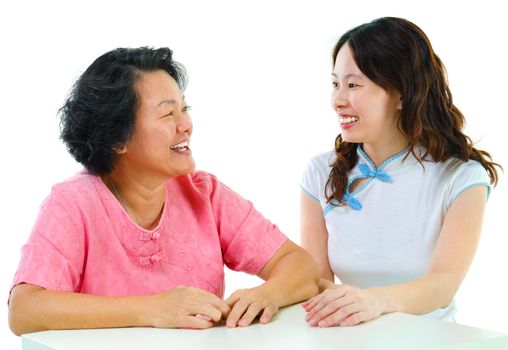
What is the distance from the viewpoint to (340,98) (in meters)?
2.45

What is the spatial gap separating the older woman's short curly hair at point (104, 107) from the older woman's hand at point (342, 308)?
62cm

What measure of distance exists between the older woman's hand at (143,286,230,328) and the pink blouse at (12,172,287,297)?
22 centimetres

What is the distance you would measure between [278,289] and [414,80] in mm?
805

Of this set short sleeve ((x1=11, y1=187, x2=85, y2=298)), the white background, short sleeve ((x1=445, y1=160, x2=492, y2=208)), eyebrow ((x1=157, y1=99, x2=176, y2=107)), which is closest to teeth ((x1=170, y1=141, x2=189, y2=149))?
eyebrow ((x1=157, y1=99, x2=176, y2=107))

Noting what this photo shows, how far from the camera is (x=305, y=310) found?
1.92m

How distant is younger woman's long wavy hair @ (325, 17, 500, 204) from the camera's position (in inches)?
96.4

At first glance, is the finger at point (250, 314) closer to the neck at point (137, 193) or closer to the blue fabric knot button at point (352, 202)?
the neck at point (137, 193)

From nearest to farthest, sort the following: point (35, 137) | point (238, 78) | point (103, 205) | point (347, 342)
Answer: point (347, 342)
point (103, 205)
point (35, 137)
point (238, 78)

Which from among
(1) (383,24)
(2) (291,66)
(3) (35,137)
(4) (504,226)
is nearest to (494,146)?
(4) (504,226)

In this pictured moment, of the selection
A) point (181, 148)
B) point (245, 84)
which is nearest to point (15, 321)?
point (181, 148)

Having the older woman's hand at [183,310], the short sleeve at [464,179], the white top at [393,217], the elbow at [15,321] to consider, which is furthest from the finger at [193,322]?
the short sleeve at [464,179]

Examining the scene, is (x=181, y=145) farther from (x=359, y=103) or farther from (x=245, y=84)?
(x=245, y=84)

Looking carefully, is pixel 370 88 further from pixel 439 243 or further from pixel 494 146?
pixel 494 146

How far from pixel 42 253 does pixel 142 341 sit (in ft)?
1.13
